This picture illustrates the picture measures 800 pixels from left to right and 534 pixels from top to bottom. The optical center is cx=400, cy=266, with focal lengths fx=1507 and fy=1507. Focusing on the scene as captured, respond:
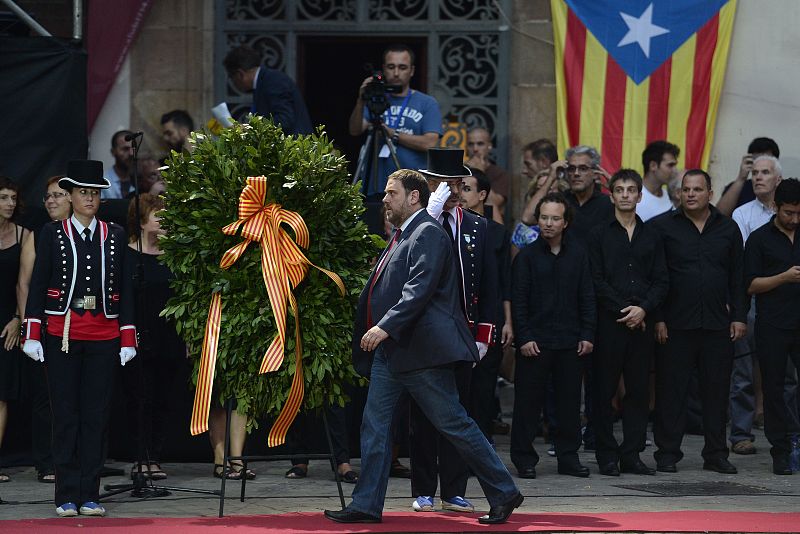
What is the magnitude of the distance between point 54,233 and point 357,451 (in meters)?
3.38

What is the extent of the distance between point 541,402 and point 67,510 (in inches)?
146

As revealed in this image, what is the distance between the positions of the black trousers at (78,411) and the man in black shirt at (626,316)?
3.92 meters

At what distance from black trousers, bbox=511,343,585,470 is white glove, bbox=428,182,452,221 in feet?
6.86

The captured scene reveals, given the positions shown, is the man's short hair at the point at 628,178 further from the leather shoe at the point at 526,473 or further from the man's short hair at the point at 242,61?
the man's short hair at the point at 242,61

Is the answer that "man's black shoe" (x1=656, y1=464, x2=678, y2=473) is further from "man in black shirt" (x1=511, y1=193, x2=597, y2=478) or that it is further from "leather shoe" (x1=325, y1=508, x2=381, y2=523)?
"leather shoe" (x1=325, y1=508, x2=381, y2=523)

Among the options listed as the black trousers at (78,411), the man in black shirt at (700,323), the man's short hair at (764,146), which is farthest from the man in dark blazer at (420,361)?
the man's short hair at (764,146)

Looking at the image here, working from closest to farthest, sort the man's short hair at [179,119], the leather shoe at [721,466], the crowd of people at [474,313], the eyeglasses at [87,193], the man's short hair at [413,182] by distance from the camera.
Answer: the crowd of people at [474,313]
the man's short hair at [413,182]
the eyeglasses at [87,193]
the leather shoe at [721,466]
the man's short hair at [179,119]

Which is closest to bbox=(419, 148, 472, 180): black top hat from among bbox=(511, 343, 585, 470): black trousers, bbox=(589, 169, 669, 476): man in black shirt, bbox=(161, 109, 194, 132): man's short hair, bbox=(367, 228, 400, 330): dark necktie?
bbox=(367, 228, 400, 330): dark necktie

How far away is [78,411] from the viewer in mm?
9648

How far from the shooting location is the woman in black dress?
11133 mm

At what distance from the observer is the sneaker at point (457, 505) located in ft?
31.7

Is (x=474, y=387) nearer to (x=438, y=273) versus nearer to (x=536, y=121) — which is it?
(x=438, y=273)

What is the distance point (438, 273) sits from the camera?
29.4 ft

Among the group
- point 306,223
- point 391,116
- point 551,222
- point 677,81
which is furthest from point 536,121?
point 306,223
